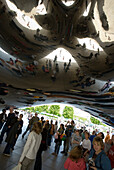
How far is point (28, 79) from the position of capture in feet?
24.0

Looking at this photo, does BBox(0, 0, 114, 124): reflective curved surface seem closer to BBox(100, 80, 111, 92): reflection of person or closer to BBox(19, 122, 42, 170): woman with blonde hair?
BBox(100, 80, 111, 92): reflection of person

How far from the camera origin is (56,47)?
21.6ft

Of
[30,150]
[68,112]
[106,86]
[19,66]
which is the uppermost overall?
[68,112]

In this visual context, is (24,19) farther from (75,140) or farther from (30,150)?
(75,140)

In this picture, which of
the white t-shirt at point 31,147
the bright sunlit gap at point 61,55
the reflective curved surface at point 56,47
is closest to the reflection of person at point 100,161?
the white t-shirt at point 31,147

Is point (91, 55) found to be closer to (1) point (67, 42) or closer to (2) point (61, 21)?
(1) point (67, 42)

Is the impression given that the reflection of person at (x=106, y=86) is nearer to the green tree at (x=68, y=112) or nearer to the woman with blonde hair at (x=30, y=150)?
the woman with blonde hair at (x=30, y=150)

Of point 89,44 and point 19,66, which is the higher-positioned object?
point 89,44

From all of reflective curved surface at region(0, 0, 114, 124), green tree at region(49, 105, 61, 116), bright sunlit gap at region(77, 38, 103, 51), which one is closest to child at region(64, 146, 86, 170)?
reflective curved surface at region(0, 0, 114, 124)

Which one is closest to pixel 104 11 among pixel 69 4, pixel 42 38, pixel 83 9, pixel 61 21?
pixel 83 9

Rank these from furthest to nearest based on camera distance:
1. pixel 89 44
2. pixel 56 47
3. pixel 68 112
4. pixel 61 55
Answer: pixel 68 112
pixel 61 55
pixel 56 47
pixel 89 44

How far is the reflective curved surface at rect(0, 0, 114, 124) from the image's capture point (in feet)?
15.1

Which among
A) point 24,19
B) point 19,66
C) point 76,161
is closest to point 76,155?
point 76,161

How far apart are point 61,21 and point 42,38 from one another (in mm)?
Answer: 1260
